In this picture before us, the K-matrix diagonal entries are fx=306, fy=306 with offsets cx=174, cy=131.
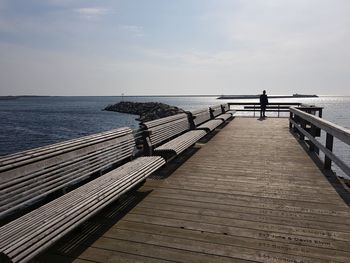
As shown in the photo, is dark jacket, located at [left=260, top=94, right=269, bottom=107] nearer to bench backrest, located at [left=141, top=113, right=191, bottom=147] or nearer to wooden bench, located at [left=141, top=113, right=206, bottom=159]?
bench backrest, located at [left=141, top=113, right=191, bottom=147]

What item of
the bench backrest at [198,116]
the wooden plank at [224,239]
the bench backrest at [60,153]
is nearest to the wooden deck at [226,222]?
the wooden plank at [224,239]

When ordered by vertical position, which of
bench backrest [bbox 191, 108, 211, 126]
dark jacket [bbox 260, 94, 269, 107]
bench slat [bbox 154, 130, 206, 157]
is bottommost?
bench slat [bbox 154, 130, 206, 157]

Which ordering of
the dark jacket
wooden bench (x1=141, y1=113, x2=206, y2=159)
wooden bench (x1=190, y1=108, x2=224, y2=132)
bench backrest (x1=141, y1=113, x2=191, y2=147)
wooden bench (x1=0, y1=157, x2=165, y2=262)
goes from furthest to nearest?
1. the dark jacket
2. wooden bench (x1=190, y1=108, x2=224, y2=132)
3. bench backrest (x1=141, y1=113, x2=191, y2=147)
4. wooden bench (x1=141, y1=113, x2=206, y2=159)
5. wooden bench (x1=0, y1=157, x2=165, y2=262)

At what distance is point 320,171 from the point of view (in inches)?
243

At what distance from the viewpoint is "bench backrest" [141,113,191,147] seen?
256 inches

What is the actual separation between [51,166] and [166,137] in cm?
408

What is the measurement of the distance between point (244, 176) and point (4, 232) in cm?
428

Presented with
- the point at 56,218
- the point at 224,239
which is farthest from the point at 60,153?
the point at 224,239

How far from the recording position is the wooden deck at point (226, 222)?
3.09 meters

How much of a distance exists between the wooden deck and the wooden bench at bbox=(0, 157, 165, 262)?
Answer: 0.36m

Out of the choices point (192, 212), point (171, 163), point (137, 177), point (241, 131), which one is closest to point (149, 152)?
point (171, 163)

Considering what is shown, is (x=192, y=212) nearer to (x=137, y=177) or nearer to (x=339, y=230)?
(x=137, y=177)

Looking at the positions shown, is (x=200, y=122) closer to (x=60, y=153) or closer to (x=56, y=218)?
(x=60, y=153)

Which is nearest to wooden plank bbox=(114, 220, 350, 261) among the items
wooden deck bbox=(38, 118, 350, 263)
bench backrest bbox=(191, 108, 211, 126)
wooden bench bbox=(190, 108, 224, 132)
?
Answer: wooden deck bbox=(38, 118, 350, 263)
